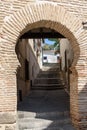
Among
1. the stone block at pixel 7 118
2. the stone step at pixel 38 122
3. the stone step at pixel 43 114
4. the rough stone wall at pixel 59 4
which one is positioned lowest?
the stone step at pixel 38 122

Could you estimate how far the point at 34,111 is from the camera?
1143 cm

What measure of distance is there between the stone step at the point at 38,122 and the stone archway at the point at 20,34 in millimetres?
674

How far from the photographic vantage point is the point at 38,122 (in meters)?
10.4

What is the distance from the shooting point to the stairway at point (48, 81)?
19075 millimetres

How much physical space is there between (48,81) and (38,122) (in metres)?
10.5

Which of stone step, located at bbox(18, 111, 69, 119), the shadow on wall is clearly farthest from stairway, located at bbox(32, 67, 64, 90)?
stone step, located at bbox(18, 111, 69, 119)

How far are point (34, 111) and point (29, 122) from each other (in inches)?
39.1

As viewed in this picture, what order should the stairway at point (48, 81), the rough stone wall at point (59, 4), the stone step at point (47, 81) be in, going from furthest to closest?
the stone step at point (47, 81), the stairway at point (48, 81), the rough stone wall at point (59, 4)

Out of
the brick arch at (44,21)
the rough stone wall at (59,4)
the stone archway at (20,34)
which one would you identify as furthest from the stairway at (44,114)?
the rough stone wall at (59,4)

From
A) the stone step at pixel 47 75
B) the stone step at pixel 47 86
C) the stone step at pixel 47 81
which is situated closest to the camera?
the stone step at pixel 47 86

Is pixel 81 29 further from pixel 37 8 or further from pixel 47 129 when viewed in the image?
pixel 47 129

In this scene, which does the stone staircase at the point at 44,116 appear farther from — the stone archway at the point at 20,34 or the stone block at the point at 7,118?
the stone block at the point at 7,118

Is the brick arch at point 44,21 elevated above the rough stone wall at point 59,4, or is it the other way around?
the rough stone wall at point 59,4

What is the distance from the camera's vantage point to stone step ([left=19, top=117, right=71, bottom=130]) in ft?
33.4
